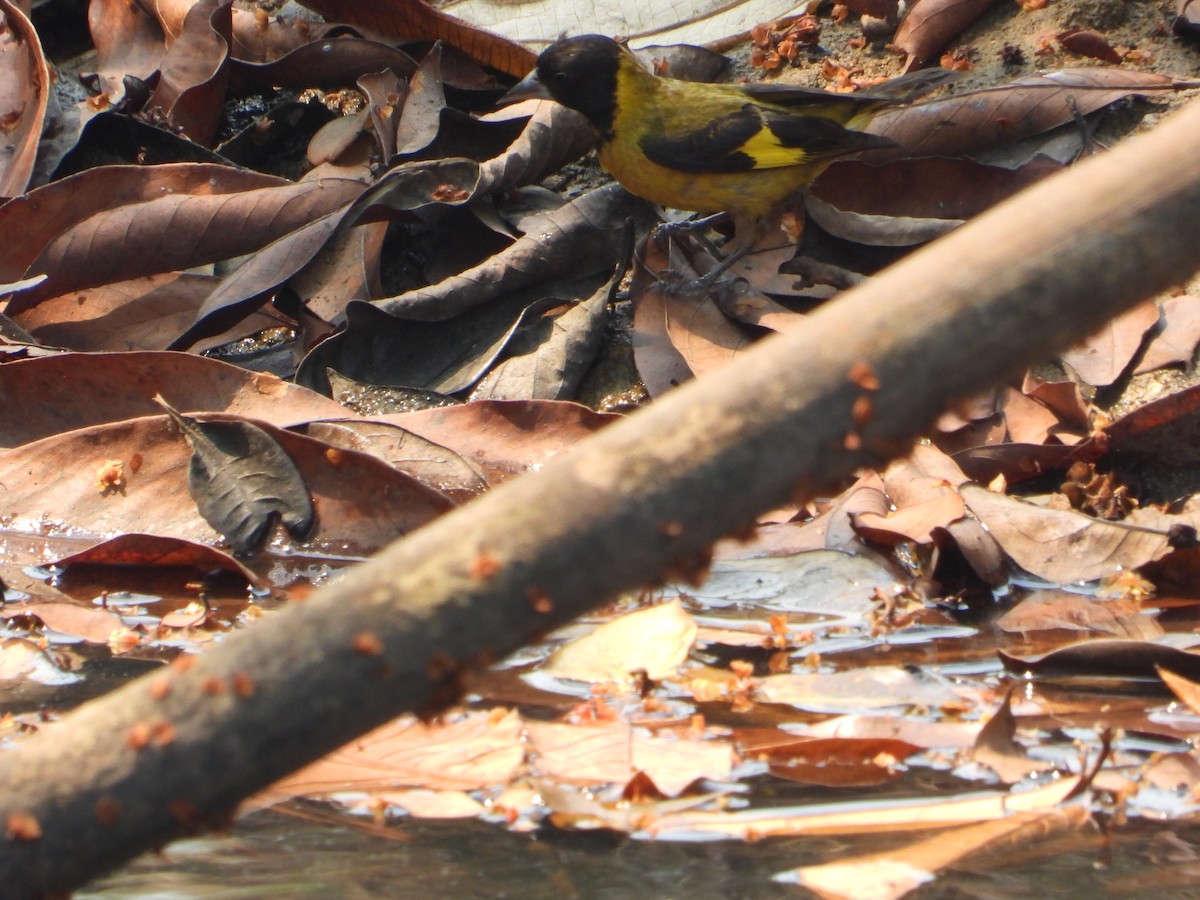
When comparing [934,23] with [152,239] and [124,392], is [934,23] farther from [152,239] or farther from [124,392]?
[124,392]

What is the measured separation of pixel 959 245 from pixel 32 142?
4227 mm

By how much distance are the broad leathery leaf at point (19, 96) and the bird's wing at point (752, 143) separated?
1.99 m

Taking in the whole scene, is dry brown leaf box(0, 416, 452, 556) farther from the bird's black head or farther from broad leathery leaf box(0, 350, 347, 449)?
the bird's black head

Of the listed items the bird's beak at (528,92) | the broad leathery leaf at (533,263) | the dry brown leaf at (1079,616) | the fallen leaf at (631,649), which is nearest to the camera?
the fallen leaf at (631,649)

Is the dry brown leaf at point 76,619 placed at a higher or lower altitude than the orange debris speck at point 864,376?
lower

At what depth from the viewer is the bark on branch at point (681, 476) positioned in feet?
3.71

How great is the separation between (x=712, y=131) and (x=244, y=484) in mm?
2216

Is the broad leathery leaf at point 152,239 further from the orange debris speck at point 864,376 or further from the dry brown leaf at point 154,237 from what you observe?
the orange debris speck at point 864,376

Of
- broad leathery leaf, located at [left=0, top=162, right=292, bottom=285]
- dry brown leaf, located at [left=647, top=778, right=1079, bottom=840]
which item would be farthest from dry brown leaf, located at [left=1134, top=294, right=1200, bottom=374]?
broad leathery leaf, located at [left=0, top=162, right=292, bottom=285]

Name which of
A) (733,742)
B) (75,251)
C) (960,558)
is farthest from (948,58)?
(733,742)

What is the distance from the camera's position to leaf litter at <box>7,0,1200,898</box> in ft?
6.82

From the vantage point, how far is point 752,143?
466cm

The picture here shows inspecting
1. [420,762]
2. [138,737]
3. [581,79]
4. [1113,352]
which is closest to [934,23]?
[581,79]

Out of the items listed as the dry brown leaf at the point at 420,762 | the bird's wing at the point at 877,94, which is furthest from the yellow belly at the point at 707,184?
the dry brown leaf at the point at 420,762
